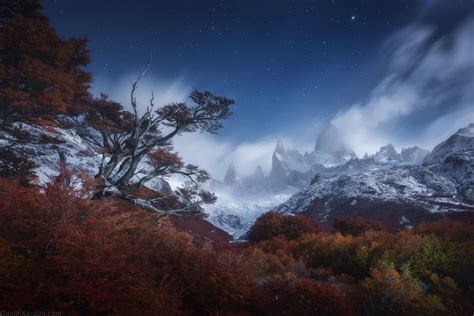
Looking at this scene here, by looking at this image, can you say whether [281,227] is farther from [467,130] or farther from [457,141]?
[467,130]

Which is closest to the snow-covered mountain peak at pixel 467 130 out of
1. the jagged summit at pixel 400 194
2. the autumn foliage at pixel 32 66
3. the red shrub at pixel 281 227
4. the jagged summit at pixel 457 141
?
the jagged summit at pixel 457 141

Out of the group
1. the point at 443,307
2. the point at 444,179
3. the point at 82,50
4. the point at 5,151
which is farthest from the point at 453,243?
the point at 444,179

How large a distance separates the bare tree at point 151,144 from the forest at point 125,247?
0.06m

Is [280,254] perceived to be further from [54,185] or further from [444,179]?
[444,179]

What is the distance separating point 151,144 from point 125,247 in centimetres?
596

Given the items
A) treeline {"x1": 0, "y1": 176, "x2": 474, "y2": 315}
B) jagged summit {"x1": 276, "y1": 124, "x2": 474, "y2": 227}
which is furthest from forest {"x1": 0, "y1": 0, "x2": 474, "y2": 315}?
jagged summit {"x1": 276, "y1": 124, "x2": 474, "y2": 227}

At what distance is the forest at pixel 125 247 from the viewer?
5.32 m

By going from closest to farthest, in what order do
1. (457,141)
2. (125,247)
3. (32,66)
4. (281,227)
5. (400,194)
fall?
1. (125,247)
2. (32,66)
3. (281,227)
4. (400,194)
5. (457,141)

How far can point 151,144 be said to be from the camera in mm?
12008

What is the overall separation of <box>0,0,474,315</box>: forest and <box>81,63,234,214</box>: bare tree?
0.06 metres

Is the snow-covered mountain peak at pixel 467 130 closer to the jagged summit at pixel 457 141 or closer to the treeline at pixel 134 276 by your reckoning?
the jagged summit at pixel 457 141

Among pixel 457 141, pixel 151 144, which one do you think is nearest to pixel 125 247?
pixel 151 144

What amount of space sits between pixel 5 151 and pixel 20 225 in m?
8.04

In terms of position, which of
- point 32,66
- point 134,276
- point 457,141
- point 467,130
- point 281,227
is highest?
point 467,130
